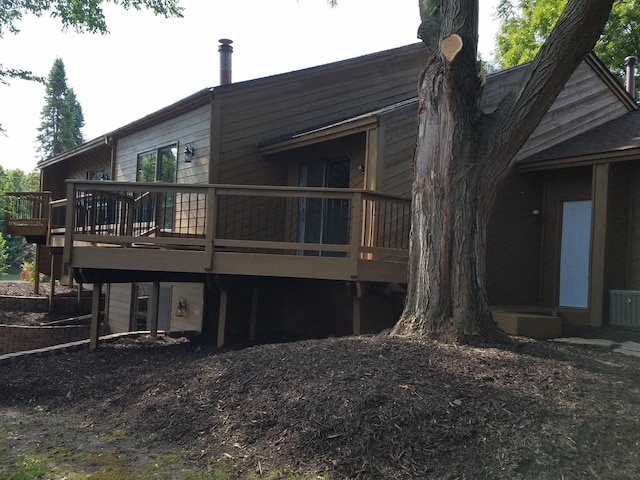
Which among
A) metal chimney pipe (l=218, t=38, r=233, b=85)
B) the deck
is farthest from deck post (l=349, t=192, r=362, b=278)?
metal chimney pipe (l=218, t=38, r=233, b=85)

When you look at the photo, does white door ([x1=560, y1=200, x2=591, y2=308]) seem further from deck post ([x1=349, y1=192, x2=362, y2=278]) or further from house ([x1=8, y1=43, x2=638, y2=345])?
deck post ([x1=349, y1=192, x2=362, y2=278])

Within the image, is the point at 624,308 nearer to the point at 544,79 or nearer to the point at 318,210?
the point at 544,79

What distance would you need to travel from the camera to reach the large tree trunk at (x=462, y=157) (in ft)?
19.2

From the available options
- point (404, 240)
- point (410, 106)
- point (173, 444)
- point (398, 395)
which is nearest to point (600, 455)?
point (398, 395)

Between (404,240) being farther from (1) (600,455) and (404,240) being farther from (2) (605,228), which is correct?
(1) (600,455)

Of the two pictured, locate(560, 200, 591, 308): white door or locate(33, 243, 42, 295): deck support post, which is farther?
locate(33, 243, 42, 295): deck support post

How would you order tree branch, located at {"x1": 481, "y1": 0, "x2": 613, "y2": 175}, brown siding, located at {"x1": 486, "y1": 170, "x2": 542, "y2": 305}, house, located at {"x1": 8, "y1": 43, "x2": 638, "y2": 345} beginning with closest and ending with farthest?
tree branch, located at {"x1": 481, "y1": 0, "x2": 613, "y2": 175} → house, located at {"x1": 8, "y1": 43, "x2": 638, "y2": 345} → brown siding, located at {"x1": 486, "y1": 170, "x2": 542, "y2": 305}

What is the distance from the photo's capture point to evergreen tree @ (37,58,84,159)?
54.1 m

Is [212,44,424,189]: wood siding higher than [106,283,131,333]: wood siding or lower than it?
higher

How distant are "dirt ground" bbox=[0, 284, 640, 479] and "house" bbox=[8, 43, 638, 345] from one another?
2236 mm

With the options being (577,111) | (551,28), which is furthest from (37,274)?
(551,28)

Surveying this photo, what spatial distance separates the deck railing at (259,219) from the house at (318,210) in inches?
1.2

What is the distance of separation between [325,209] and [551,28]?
1393cm

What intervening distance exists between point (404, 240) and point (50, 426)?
5699mm
